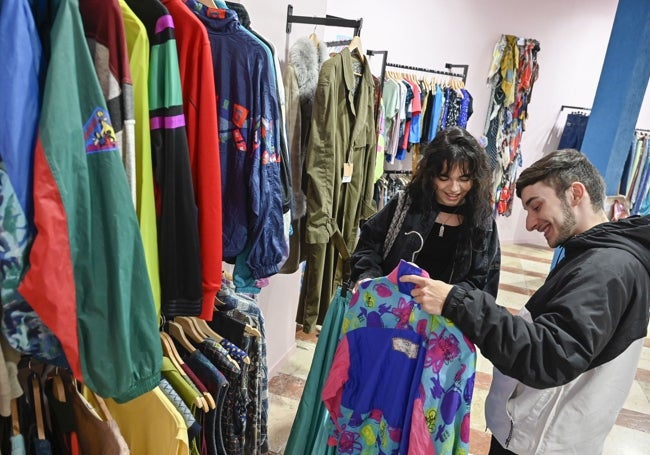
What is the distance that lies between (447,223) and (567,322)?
0.81 metres

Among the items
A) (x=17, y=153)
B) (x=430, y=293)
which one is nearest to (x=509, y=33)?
(x=430, y=293)

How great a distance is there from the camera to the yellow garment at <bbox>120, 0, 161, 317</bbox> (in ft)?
3.23

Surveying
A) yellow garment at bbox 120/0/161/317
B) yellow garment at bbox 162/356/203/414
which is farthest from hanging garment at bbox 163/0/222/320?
yellow garment at bbox 162/356/203/414

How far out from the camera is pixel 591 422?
1.32 m

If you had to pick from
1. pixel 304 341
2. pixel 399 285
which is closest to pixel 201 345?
pixel 399 285

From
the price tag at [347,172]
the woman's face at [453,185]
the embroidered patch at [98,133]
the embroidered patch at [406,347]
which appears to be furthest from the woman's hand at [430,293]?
the price tag at [347,172]

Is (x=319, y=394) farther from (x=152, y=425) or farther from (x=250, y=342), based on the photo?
(x=152, y=425)

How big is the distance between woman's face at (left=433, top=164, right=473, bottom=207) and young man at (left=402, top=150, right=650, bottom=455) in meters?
A: 0.30

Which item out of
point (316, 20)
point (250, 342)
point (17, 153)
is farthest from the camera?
point (316, 20)

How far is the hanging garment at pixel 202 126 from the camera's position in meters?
1.16

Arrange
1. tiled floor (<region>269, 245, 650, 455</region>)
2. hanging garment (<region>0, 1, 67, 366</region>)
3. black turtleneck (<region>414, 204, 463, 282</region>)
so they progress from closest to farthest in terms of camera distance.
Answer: hanging garment (<region>0, 1, 67, 366</region>), black turtleneck (<region>414, 204, 463, 282</region>), tiled floor (<region>269, 245, 650, 455</region>)

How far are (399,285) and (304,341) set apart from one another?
7.19 ft

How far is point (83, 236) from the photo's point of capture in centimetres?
85

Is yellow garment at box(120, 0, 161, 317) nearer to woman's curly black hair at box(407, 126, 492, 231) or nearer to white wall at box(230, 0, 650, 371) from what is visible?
woman's curly black hair at box(407, 126, 492, 231)
